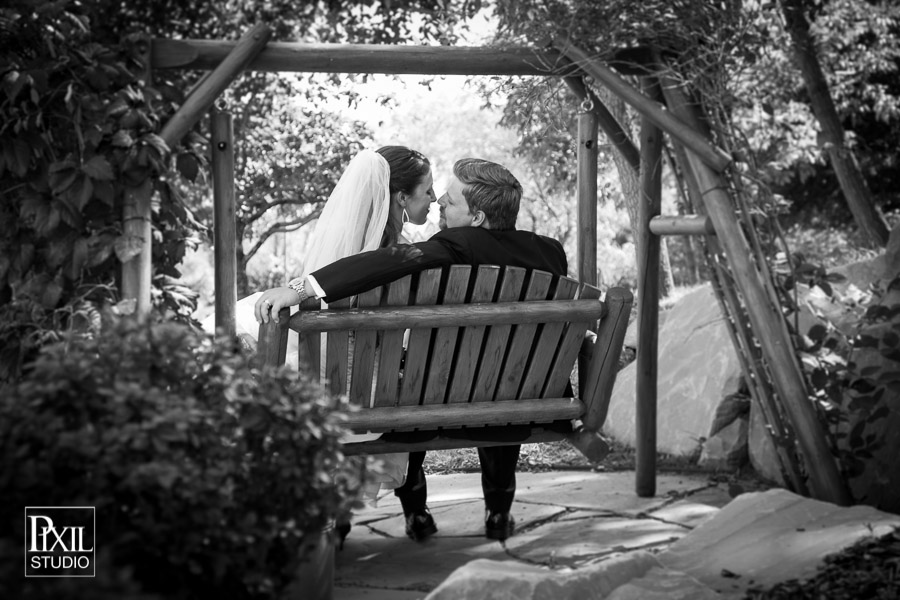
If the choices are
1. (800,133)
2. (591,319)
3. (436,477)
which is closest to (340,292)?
(591,319)

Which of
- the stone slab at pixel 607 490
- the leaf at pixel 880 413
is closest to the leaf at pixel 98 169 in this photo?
the stone slab at pixel 607 490

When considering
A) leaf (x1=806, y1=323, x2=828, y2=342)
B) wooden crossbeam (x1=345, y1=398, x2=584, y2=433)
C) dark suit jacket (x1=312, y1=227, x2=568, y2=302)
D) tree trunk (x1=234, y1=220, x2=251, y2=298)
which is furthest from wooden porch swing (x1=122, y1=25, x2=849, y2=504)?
tree trunk (x1=234, y1=220, x2=251, y2=298)

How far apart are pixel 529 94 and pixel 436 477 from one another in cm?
221

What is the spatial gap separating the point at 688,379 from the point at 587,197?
2.37 m

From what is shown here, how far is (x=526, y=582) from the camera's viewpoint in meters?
2.94

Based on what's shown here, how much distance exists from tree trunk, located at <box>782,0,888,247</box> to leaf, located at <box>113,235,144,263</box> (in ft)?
24.7

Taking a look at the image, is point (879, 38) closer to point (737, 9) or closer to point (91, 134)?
point (737, 9)

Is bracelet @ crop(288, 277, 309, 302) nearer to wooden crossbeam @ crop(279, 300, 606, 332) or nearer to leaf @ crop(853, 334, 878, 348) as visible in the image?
wooden crossbeam @ crop(279, 300, 606, 332)

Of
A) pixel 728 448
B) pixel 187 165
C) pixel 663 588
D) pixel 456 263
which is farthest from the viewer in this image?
pixel 728 448

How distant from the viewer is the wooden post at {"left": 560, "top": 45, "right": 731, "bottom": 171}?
4691mm

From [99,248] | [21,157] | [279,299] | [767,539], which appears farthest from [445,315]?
[21,157]

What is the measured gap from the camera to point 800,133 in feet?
46.5

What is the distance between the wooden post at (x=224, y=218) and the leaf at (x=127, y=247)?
1.61 feet

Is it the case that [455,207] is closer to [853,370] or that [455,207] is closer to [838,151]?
[853,370]
